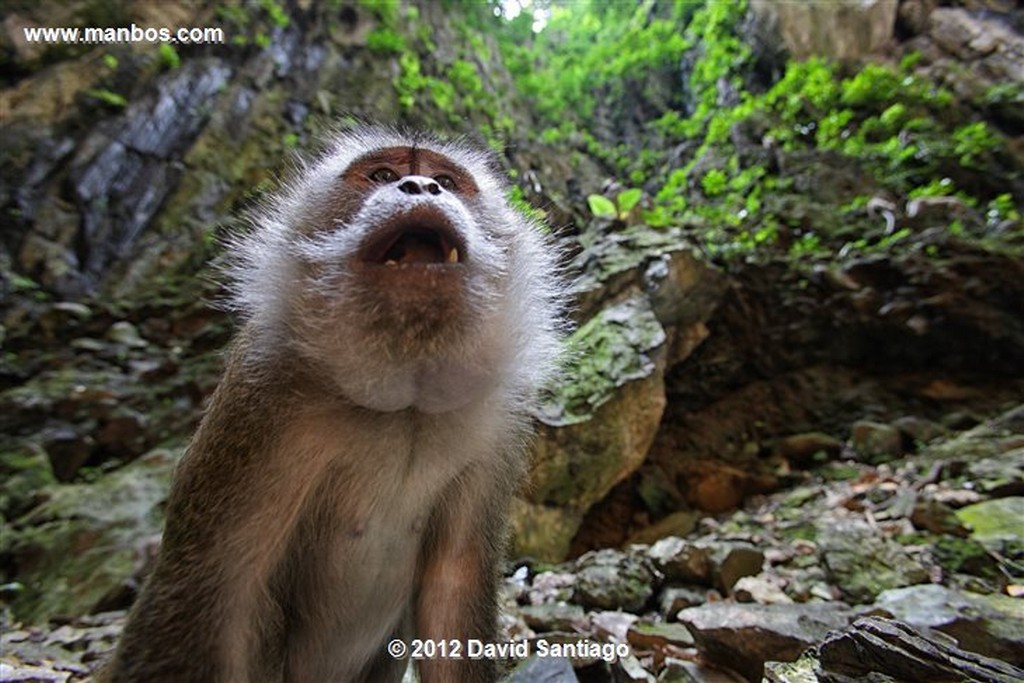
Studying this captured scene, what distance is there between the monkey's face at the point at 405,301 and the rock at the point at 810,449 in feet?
15.8

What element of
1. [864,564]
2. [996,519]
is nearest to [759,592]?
[864,564]

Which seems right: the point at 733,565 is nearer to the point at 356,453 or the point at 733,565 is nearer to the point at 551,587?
the point at 551,587

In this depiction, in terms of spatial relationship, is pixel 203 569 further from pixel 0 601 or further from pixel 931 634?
pixel 0 601

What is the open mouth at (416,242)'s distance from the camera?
1343 mm

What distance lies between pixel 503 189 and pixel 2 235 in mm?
6818

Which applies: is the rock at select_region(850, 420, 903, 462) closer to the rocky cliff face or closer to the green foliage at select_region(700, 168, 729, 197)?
the rocky cliff face

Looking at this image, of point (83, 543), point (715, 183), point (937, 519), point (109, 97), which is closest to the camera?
point (937, 519)

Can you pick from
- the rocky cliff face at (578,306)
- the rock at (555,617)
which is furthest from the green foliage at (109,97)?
the rock at (555,617)

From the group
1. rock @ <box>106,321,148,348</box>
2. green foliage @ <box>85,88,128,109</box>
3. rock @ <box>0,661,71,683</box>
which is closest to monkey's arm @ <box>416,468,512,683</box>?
rock @ <box>0,661,71,683</box>

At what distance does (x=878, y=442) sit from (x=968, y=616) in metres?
3.55

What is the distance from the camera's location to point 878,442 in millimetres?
4820

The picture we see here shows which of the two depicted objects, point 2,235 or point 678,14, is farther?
point 678,14

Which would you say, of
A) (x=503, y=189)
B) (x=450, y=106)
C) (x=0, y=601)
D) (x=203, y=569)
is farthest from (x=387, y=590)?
(x=450, y=106)

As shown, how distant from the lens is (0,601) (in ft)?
10.9
